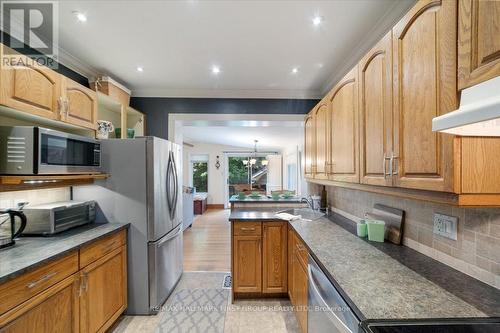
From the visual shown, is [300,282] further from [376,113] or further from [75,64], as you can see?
[75,64]

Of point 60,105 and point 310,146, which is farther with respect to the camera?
point 310,146

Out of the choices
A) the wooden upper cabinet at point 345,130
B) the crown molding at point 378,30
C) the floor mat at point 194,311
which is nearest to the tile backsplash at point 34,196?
the floor mat at point 194,311

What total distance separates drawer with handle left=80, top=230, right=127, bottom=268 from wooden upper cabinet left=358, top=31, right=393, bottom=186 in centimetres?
201

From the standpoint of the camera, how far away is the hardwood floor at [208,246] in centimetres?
343

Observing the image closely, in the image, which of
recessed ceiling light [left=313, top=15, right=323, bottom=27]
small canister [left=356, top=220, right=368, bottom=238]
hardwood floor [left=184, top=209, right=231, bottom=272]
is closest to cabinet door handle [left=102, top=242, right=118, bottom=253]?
hardwood floor [left=184, top=209, right=231, bottom=272]

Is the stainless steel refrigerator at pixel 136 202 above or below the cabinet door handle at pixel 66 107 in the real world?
below

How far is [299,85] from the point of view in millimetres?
2941

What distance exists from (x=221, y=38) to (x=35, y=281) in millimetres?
2040

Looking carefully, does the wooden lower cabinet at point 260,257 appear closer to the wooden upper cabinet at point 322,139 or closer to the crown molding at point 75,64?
the wooden upper cabinet at point 322,139

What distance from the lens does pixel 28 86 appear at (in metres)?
1.55

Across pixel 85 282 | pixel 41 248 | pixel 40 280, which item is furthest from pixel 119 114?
pixel 40 280

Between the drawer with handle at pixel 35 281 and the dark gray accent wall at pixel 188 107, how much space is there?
1.92 metres

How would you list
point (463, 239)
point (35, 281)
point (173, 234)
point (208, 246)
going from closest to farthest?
point (463, 239) < point (35, 281) < point (173, 234) < point (208, 246)

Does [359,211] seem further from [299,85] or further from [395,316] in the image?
[299,85]
